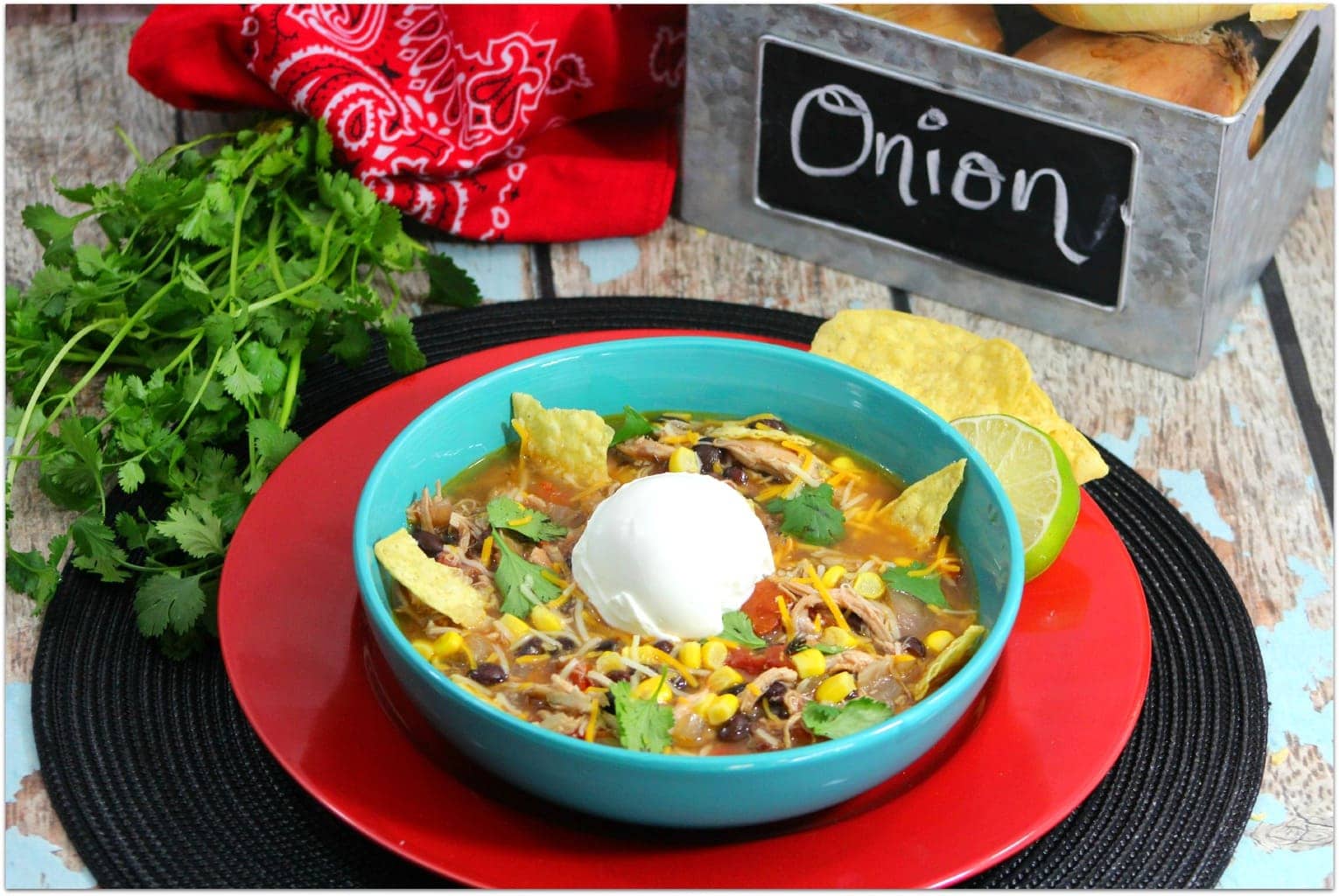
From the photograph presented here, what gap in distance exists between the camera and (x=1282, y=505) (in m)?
3.77

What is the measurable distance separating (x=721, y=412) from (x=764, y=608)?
635 millimetres

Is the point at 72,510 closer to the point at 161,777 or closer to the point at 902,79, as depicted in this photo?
the point at 161,777

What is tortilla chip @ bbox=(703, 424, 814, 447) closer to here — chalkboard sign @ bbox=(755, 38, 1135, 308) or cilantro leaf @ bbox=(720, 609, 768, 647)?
cilantro leaf @ bbox=(720, 609, 768, 647)

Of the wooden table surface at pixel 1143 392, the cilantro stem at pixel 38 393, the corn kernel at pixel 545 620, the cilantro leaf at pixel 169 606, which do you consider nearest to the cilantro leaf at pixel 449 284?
the wooden table surface at pixel 1143 392

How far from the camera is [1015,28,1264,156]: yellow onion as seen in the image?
3.77 metres

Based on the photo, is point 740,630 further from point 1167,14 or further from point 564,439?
point 1167,14

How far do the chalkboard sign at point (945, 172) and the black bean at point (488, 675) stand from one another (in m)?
2.07

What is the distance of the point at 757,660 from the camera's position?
9.14 feet

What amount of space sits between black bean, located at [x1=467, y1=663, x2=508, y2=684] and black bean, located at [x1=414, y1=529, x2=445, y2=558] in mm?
323

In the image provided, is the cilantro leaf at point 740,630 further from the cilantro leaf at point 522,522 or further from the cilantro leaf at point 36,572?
the cilantro leaf at point 36,572

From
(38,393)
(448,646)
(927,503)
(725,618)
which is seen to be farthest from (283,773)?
(927,503)

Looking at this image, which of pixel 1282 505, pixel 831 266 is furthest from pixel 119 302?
pixel 1282 505

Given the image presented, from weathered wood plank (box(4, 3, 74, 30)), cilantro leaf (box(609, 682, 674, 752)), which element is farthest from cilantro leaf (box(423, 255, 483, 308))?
weathered wood plank (box(4, 3, 74, 30))

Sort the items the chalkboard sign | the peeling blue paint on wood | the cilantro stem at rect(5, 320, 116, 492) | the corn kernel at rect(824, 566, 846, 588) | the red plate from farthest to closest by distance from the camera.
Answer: the chalkboard sign
the peeling blue paint on wood
the cilantro stem at rect(5, 320, 116, 492)
the corn kernel at rect(824, 566, 846, 588)
the red plate
